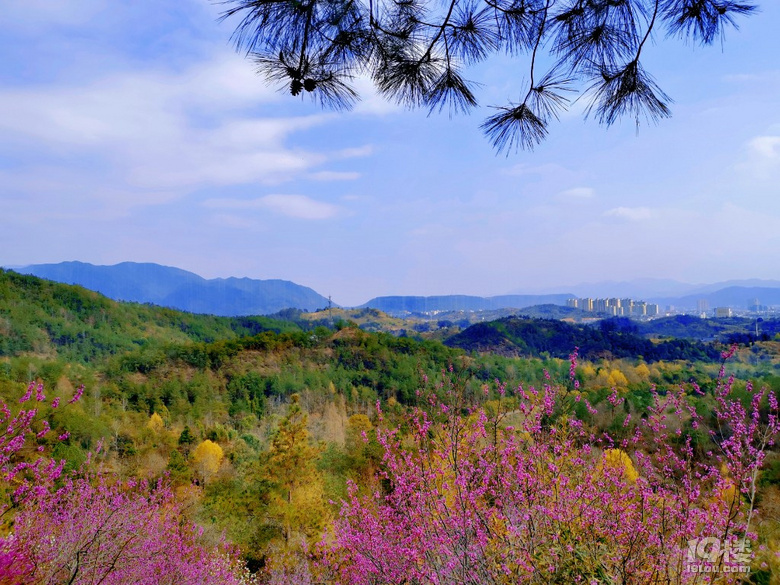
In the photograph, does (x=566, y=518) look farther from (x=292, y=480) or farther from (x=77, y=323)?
(x=77, y=323)

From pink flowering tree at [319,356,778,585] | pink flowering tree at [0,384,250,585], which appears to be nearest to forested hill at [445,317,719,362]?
pink flowering tree at [0,384,250,585]

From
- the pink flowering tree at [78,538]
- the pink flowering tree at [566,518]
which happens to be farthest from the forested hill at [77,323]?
the pink flowering tree at [566,518]

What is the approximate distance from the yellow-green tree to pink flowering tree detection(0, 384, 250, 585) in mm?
2763

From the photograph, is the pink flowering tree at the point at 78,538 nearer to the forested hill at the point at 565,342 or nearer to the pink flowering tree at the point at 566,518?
the pink flowering tree at the point at 566,518

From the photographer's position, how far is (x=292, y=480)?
10656mm

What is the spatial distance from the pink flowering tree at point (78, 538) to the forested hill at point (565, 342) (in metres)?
57.4

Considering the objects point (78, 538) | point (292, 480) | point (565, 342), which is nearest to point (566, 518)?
point (78, 538)

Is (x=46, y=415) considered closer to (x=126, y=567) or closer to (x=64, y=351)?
(x=126, y=567)

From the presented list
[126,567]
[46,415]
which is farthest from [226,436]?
[126,567]

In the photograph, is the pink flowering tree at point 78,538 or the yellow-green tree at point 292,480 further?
the yellow-green tree at point 292,480

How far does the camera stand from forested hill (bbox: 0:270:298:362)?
186ft

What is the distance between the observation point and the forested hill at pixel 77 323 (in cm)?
5662

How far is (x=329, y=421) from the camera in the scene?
113ft

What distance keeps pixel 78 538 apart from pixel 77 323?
76.9m
